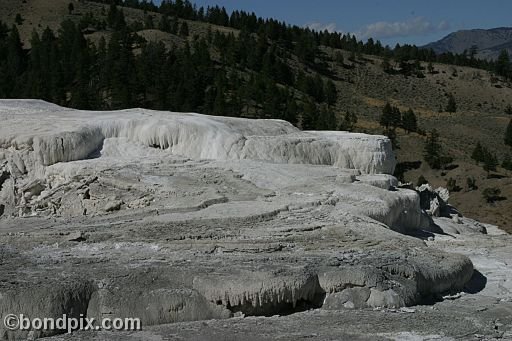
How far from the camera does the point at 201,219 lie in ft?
38.0

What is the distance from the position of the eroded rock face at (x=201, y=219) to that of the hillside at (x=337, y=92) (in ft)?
67.8

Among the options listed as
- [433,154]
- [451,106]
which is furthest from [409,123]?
[451,106]

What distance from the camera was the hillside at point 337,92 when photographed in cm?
5081

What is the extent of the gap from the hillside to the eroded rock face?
A: 20.7 metres

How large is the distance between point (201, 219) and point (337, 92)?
65.7 m

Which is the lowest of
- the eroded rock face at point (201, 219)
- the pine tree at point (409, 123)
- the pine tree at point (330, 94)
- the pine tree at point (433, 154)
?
the pine tree at point (433, 154)

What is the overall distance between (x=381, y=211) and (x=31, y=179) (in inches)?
287

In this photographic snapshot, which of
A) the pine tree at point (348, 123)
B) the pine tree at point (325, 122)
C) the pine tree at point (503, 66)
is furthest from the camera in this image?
the pine tree at point (503, 66)

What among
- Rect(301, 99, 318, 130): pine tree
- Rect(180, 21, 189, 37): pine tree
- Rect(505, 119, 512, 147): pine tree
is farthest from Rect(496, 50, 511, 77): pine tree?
Rect(301, 99, 318, 130): pine tree

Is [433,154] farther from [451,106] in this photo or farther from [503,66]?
[503,66]

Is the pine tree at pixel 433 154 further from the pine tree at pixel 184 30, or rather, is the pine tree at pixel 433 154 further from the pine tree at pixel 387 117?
the pine tree at pixel 184 30

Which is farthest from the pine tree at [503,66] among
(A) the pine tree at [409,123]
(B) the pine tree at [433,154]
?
(B) the pine tree at [433,154]

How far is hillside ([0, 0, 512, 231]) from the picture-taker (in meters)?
50.8

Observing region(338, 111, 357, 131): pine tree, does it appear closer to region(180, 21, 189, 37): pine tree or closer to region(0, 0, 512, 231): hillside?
region(0, 0, 512, 231): hillside
